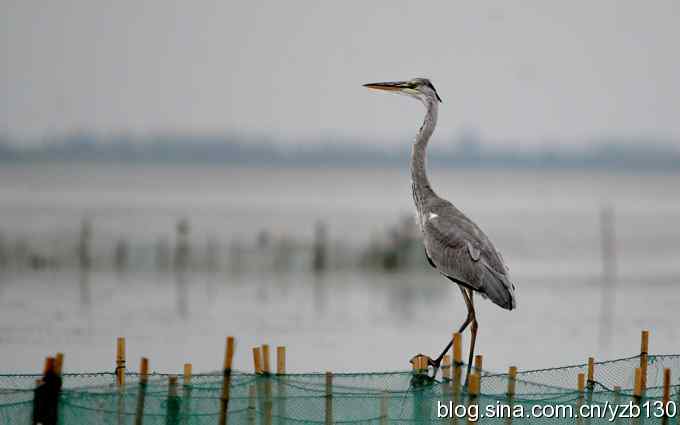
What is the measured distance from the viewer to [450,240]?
10.1m

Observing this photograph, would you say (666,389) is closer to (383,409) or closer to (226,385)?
(383,409)

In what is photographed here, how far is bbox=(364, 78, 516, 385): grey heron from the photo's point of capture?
9.81m

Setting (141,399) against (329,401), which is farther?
(329,401)

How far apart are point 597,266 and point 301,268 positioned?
10.7 meters

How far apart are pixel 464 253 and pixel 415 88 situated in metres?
1.65

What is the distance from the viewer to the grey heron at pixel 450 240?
386 inches

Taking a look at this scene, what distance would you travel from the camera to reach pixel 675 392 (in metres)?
8.49

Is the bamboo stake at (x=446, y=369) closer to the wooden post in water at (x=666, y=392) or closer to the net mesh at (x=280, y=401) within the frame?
the net mesh at (x=280, y=401)

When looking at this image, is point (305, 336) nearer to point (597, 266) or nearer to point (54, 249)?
point (54, 249)

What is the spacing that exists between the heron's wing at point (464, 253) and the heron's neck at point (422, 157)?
166 mm

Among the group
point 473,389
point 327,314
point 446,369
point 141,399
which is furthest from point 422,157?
point 327,314

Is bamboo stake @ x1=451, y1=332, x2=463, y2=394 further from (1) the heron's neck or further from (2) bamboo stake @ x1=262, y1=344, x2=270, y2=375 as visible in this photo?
(1) the heron's neck

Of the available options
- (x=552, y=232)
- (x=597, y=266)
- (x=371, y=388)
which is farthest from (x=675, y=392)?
(x=552, y=232)

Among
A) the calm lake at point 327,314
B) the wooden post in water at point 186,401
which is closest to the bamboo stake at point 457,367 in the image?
the wooden post in water at point 186,401
